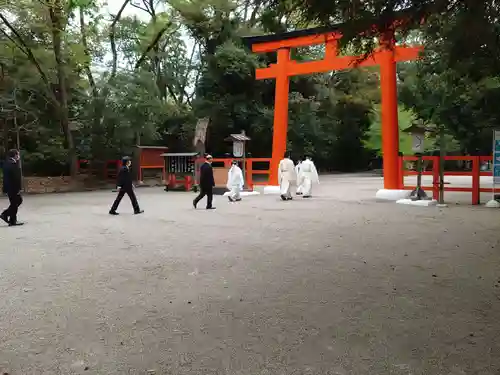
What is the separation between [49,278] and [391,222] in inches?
262

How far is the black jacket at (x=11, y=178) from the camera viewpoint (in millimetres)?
9469

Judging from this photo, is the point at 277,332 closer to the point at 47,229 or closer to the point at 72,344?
the point at 72,344

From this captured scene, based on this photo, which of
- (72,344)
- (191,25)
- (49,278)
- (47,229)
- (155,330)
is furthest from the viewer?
(191,25)

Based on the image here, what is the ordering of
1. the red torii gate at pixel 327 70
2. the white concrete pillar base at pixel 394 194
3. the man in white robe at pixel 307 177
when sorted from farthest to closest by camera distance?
the man in white robe at pixel 307 177, the red torii gate at pixel 327 70, the white concrete pillar base at pixel 394 194

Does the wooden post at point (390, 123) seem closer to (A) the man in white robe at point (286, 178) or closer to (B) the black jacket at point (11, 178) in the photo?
(A) the man in white robe at point (286, 178)

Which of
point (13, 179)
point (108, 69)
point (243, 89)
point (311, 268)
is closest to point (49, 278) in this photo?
point (311, 268)

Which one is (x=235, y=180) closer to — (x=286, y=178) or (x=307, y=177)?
(x=286, y=178)

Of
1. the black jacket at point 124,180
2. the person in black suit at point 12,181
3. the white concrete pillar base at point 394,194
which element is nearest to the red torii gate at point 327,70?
the white concrete pillar base at point 394,194

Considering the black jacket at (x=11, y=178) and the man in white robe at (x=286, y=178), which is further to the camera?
the man in white robe at (x=286, y=178)

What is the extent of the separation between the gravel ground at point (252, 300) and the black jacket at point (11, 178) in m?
1.08

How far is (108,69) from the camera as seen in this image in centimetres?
2181

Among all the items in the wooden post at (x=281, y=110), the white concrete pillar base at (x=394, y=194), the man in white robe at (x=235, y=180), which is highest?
the wooden post at (x=281, y=110)

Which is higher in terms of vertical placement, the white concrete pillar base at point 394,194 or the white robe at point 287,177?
the white robe at point 287,177

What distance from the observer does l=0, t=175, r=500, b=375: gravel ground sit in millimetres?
3138
